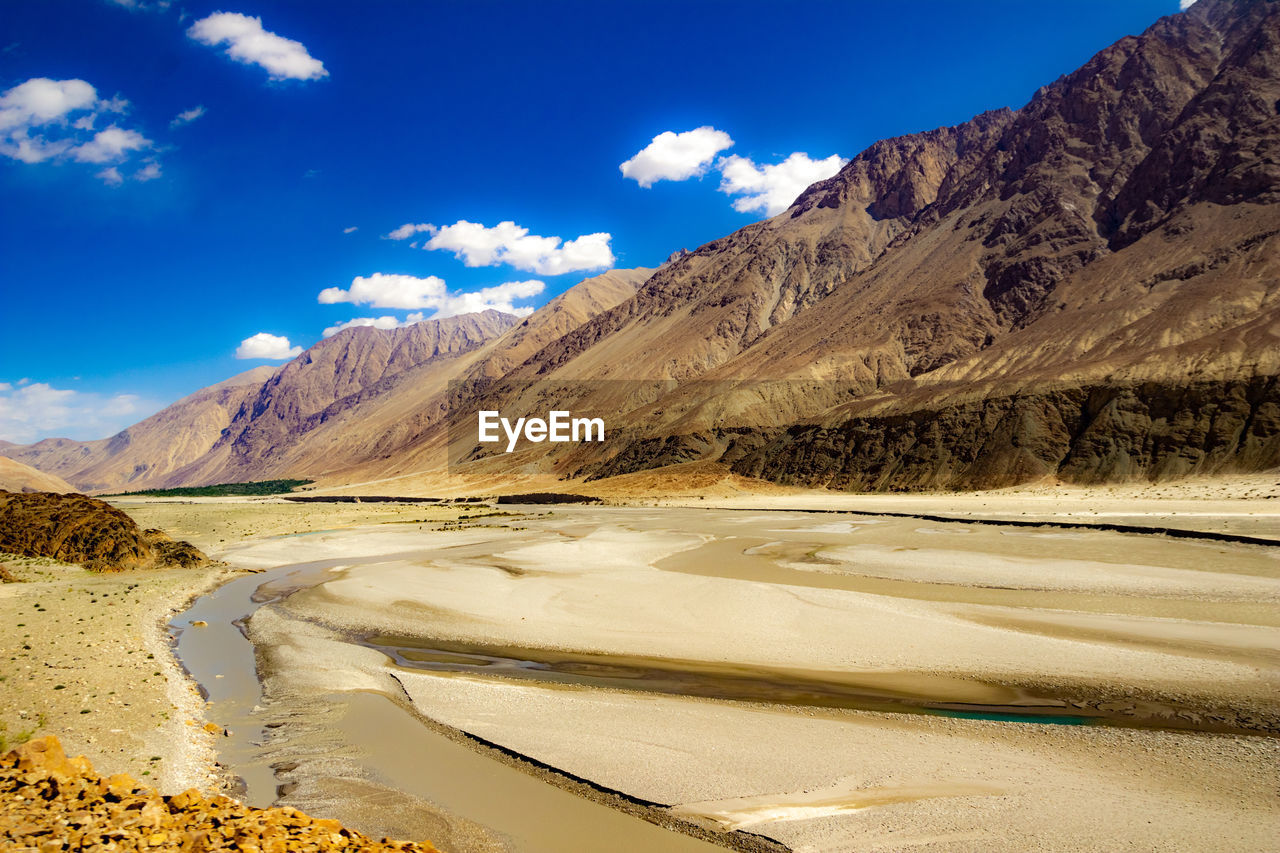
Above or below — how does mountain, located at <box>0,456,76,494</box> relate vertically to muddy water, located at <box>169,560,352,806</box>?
above

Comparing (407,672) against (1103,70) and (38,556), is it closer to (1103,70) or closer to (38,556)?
(38,556)

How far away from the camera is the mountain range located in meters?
51.7

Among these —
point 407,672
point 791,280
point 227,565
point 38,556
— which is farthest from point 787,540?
point 791,280

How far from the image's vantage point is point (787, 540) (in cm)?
3350

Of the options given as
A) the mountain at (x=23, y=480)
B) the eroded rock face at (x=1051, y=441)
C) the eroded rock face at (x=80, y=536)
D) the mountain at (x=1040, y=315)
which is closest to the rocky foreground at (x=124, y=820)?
the eroded rock face at (x=80, y=536)

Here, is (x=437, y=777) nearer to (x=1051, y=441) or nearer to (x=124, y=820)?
(x=124, y=820)

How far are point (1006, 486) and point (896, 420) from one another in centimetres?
1436

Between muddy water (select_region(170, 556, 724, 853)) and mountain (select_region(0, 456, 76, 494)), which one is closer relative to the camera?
muddy water (select_region(170, 556, 724, 853))

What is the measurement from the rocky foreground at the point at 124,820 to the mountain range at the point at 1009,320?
53.1 meters

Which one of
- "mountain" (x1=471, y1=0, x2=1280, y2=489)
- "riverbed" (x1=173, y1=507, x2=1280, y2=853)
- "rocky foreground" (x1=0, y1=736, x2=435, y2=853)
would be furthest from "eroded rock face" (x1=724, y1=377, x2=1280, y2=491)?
"rocky foreground" (x1=0, y1=736, x2=435, y2=853)

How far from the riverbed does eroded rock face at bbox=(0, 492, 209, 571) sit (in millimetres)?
6279

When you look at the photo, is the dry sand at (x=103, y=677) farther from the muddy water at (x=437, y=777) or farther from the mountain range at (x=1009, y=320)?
the mountain range at (x=1009, y=320)

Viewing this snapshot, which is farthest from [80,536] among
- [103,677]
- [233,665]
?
[103,677]

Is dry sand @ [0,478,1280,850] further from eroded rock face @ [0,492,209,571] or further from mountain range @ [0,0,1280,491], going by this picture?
mountain range @ [0,0,1280,491]
